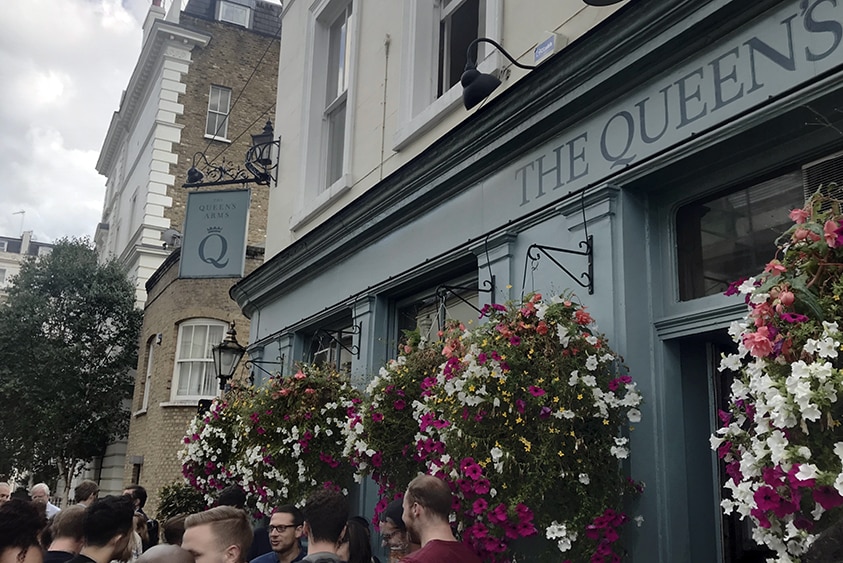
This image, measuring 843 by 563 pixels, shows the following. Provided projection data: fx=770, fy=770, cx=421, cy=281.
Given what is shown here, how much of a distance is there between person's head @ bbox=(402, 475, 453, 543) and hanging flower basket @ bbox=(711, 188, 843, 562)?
153 centimetres

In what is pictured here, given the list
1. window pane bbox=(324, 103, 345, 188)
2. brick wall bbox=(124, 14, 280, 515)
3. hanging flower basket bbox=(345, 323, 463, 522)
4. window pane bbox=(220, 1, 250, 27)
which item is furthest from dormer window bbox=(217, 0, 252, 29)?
hanging flower basket bbox=(345, 323, 463, 522)

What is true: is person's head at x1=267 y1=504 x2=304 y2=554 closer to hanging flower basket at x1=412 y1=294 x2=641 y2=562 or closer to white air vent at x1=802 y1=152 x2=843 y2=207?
hanging flower basket at x1=412 y1=294 x2=641 y2=562

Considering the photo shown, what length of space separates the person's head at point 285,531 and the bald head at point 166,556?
1.54 meters

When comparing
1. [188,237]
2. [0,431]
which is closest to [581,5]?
[188,237]

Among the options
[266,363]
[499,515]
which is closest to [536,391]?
[499,515]

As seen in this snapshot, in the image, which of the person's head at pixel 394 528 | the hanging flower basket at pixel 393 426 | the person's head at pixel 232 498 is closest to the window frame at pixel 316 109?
the person's head at pixel 232 498

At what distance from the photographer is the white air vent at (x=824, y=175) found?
162 inches

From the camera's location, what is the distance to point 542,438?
4387 millimetres

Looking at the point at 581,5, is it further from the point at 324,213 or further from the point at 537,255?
the point at 324,213

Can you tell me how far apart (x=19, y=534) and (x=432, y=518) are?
2014 mm

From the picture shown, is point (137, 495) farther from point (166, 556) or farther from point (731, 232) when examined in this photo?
point (731, 232)

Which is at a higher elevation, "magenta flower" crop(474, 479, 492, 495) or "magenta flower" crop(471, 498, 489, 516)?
"magenta flower" crop(474, 479, 492, 495)

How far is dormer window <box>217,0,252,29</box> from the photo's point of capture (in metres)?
28.2

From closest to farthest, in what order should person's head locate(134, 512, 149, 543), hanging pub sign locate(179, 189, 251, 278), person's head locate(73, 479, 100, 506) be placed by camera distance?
1. person's head locate(134, 512, 149, 543)
2. person's head locate(73, 479, 100, 506)
3. hanging pub sign locate(179, 189, 251, 278)
